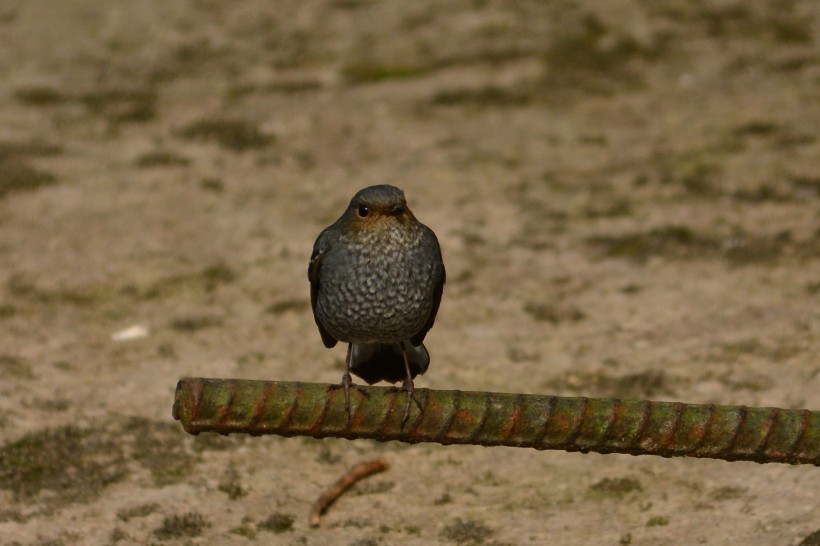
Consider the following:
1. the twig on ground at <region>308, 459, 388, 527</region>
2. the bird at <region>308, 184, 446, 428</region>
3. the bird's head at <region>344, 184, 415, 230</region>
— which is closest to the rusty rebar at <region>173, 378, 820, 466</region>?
the bird at <region>308, 184, 446, 428</region>

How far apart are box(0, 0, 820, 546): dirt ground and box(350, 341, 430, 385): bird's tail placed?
730 millimetres

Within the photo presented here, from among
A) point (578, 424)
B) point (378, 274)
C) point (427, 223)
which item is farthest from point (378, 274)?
point (427, 223)

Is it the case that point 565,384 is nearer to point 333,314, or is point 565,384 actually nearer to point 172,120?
point 333,314

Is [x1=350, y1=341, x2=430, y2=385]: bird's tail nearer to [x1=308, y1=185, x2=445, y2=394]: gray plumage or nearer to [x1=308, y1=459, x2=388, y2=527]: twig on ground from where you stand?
[x1=308, y1=185, x2=445, y2=394]: gray plumage

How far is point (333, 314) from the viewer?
180 inches

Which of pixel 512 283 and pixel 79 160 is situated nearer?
pixel 512 283

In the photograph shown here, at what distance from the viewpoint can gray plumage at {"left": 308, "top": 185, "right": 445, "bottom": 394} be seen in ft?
14.7

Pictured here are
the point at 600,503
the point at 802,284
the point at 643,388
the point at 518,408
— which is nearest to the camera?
the point at 518,408

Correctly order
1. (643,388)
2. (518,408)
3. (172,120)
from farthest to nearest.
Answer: (172,120), (643,388), (518,408)

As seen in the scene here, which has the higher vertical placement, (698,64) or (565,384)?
(698,64)

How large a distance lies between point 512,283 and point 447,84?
334 centimetres

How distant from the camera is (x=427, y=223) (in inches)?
326

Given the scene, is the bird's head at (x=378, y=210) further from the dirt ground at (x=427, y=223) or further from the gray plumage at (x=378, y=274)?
the dirt ground at (x=427, y=223)

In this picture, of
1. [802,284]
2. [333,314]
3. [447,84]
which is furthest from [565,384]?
[447,84]
